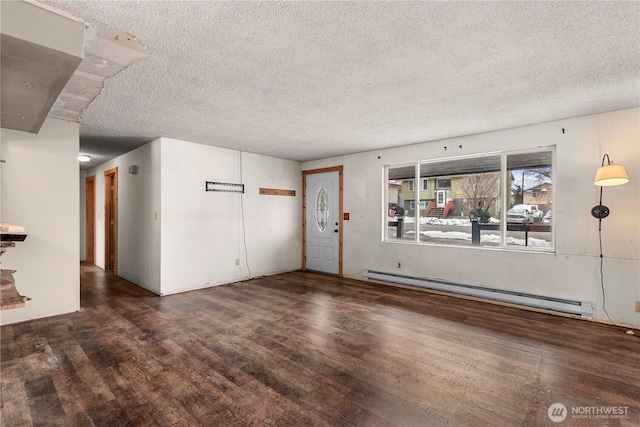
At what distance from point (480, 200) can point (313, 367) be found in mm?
3492

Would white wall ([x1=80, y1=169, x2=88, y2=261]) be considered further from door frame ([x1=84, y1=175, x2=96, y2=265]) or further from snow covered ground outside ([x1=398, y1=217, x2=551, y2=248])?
snow covered ground outside ([x1=398, y1=217, x2=551, y2=248])

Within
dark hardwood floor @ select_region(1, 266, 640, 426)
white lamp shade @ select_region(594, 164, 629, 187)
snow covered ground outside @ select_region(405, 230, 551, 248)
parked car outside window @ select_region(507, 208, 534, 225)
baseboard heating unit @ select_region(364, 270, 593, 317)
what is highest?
white lamp shade @ select_region(594, 164, 629, 187)

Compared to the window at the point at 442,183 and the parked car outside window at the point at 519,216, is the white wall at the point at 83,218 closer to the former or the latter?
the window at the point at 442,183

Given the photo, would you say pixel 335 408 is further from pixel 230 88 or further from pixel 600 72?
pixel 600 72

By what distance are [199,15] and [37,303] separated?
3863 mm

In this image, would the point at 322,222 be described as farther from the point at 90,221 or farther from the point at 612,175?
the point at 90,221

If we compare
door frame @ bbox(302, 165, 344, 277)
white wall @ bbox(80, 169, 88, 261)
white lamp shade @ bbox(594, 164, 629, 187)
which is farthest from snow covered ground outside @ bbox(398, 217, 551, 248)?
white wall @ bbox(80, 169, 88, 261)

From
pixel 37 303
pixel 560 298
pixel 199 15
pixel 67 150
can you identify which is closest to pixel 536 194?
pixel 560 298

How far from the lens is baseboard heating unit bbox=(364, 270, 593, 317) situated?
11.7ft

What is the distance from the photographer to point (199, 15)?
175cm

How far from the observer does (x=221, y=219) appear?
17.6 feet

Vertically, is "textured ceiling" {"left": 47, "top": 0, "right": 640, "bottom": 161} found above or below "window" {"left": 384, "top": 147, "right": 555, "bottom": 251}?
above

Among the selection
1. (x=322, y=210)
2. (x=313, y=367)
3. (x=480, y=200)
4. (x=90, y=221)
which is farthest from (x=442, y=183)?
(x=90, y=221)

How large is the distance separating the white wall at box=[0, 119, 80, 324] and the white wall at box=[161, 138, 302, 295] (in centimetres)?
112
